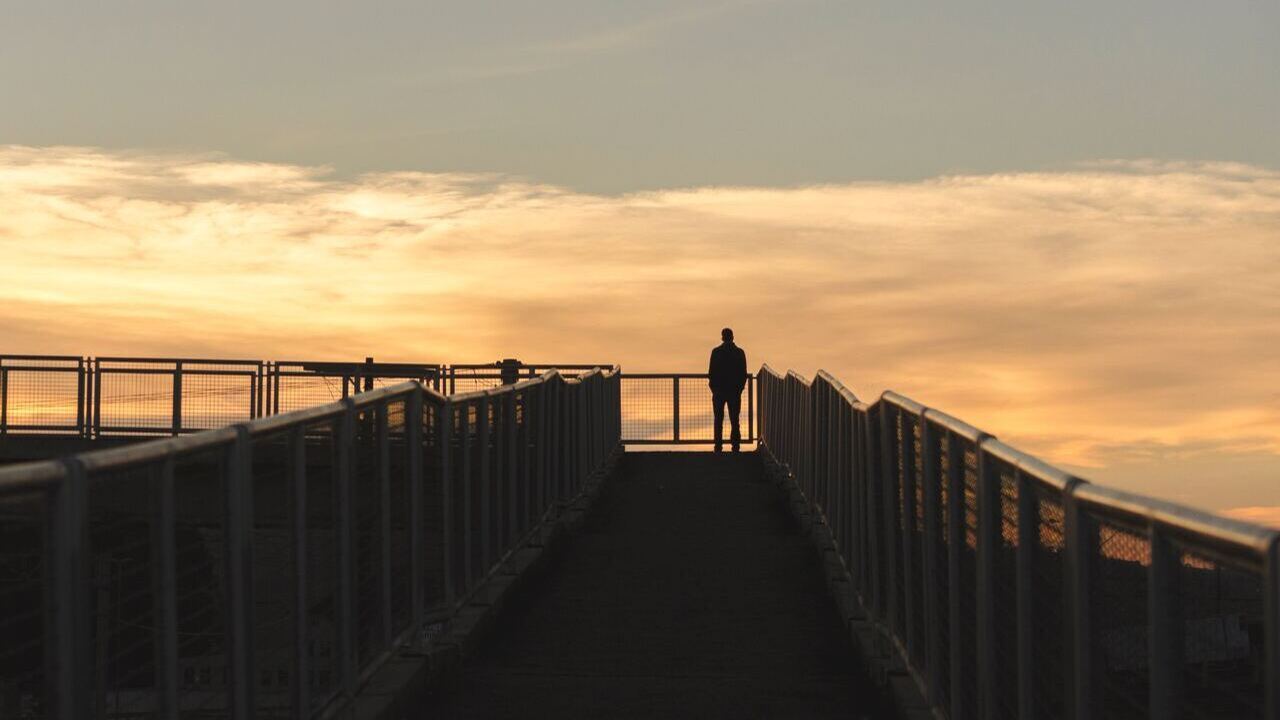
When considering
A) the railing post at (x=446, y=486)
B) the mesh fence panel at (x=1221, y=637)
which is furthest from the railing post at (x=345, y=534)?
the mesh fence panel at (x=1221, y=637)

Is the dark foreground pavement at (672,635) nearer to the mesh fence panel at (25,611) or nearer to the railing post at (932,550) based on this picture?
the railing post at (932,550)

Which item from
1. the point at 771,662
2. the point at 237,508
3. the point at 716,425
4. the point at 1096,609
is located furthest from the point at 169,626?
the point at 716,425

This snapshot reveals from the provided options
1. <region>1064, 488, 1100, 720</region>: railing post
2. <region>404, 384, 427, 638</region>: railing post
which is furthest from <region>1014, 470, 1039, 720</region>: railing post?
<region>404, 384, 427, 638</region>: railing post

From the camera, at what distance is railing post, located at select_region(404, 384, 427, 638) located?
9.61 m

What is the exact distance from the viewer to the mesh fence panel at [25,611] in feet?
14.9

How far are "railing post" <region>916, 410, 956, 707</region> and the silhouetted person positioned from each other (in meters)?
21.6

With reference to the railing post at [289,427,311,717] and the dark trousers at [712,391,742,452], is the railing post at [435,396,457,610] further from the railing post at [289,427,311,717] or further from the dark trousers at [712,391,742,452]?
the dark trousers at [712,391,742,452]

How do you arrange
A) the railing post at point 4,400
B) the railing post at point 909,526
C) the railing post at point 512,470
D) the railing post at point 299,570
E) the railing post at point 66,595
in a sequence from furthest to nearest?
the railing post at point 4,400 < the railing post at point 512,470 < the railing post at point 909,526 < the railing post at point 299,570 < the railing post at point 66,595

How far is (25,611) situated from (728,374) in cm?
2581

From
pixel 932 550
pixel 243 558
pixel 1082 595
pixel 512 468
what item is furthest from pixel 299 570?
pixel 512 468

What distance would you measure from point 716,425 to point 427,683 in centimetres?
2282

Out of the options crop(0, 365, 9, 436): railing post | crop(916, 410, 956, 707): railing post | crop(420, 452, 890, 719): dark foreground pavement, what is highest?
crop(0, 365, 9, 436): railing post

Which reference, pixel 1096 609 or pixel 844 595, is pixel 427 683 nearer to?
pixel 844 595

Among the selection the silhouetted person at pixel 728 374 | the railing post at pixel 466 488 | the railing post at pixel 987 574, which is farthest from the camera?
the silhouetted person at pixel 728 374
